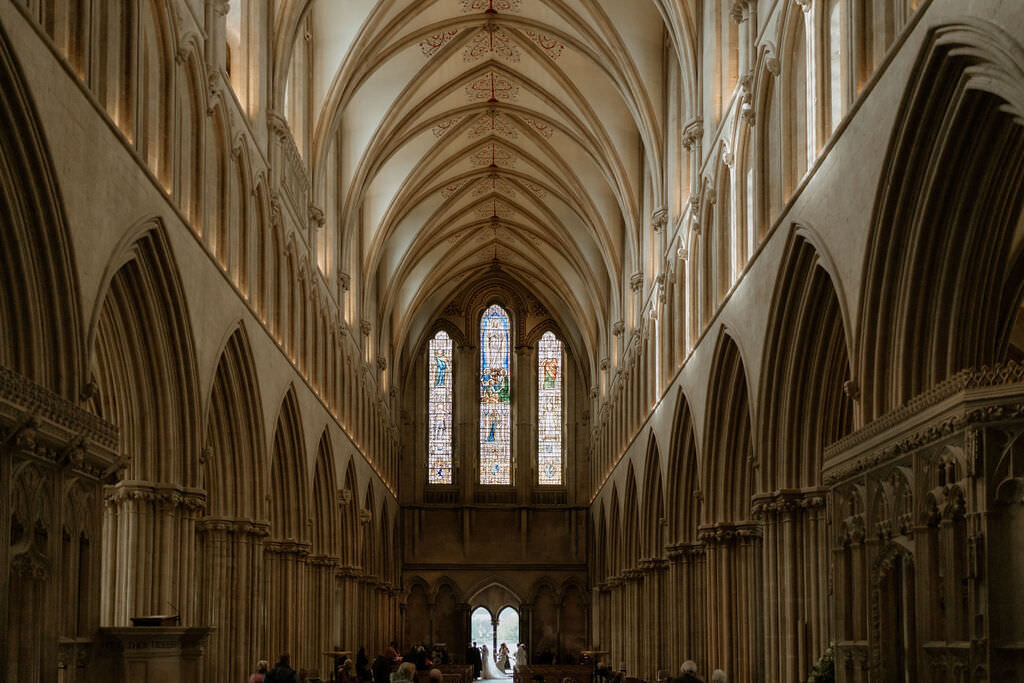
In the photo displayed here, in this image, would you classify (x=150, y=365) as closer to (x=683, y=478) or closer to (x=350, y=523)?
(x=683, y=478)

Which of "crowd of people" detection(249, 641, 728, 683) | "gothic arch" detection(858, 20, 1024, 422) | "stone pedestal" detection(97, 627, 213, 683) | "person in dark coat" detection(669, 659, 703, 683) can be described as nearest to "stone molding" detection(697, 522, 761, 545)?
"crowd of people" detection(249, 641, 728, 683)

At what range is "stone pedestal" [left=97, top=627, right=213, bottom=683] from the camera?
522 inches

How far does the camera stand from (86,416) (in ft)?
40.4

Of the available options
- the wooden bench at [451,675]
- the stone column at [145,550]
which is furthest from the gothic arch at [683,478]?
the stone column at [145,550]

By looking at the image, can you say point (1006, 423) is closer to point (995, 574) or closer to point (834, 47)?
point (995, 574)

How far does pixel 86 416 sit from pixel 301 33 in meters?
16.7

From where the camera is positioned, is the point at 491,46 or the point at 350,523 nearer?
the point at 491,46

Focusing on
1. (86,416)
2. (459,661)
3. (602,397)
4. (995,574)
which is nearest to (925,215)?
(995,574)

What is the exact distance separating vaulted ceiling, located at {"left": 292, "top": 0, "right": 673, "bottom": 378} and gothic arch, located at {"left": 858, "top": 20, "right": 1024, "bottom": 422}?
14241 mm

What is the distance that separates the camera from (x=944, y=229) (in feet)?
41.1

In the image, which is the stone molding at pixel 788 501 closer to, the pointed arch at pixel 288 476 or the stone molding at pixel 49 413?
the stone molding at pixel 49 413

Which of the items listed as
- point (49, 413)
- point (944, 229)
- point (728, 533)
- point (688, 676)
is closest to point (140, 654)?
point (49, 413)

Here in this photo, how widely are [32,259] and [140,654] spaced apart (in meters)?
4.17

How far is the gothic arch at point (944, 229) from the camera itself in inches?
453
